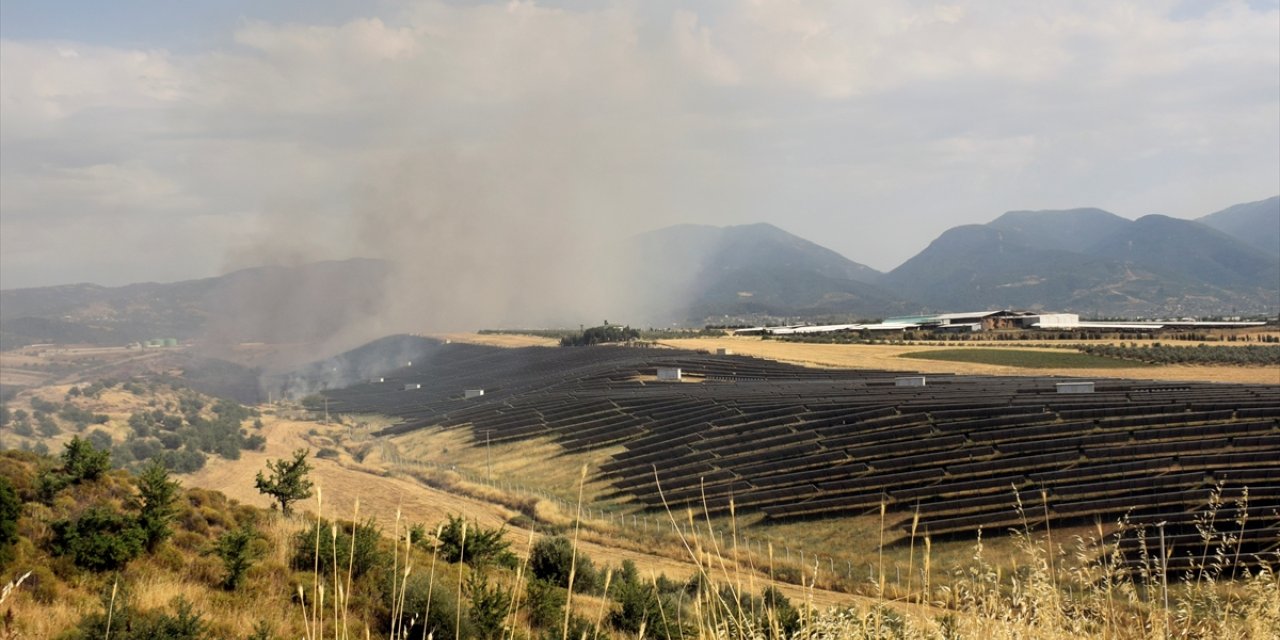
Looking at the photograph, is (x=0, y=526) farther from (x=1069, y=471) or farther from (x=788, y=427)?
(x=788, y=427)

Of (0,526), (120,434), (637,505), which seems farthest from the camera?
(120,434)

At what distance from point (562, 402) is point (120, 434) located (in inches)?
1422

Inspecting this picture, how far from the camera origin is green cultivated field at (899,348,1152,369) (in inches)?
3083

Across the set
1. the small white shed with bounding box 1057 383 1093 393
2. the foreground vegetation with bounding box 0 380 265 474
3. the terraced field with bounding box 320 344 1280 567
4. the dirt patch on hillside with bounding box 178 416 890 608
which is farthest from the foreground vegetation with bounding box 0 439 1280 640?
the small white shed with bounding box 1057 383 1093 393

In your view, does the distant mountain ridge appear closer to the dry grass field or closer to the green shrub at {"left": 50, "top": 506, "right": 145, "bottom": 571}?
the dry grass field

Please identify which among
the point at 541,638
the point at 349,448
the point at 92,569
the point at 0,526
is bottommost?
the point at 349,448

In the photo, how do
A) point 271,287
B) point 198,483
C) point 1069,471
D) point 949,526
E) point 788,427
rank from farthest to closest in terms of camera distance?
A: point 271,287
point 198,483
point 788,427
point 1069,471
point 949,526

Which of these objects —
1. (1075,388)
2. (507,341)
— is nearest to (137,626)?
(1075,388)

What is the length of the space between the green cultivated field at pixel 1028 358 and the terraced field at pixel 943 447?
15.5m

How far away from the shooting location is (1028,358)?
84938 millimetres

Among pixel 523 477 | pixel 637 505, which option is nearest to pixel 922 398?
pixel 637 505

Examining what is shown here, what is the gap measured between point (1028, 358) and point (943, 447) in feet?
163

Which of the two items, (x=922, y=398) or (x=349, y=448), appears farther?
(x=349, y=448)

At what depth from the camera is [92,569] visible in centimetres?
1393
